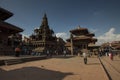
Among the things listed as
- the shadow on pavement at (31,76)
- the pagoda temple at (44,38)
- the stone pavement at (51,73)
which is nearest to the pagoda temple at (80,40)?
the pagoda temple at (44,38)

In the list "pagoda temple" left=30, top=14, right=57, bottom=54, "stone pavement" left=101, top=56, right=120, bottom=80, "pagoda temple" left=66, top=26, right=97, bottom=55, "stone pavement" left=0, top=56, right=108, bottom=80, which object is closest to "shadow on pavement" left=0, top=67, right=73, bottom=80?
"stone pavement" left=0, top=56, right=108, bottom=80

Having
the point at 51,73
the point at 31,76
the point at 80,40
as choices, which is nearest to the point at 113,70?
the point at 51,73

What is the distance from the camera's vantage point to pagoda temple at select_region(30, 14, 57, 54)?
6006 cm

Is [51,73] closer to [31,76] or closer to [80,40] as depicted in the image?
[31,76]

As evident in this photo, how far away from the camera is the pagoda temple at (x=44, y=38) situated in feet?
197

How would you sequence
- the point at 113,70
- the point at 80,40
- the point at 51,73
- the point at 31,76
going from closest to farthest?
the point at 31,76 < the point at 51,73 < the point at 113,70 < the point at 80,40

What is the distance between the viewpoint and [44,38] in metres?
62.2

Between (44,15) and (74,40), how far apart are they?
74.8 ft

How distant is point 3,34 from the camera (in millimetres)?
25594

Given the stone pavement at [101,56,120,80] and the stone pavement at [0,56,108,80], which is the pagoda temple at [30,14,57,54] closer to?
the stone pavement at [101,56,120,80]

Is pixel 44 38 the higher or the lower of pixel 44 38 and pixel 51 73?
the higher

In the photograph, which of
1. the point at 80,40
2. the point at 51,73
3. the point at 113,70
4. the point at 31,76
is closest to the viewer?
the point at 31,76

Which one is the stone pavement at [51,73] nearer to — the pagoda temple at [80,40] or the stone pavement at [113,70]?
the stone pavement at [113,70]

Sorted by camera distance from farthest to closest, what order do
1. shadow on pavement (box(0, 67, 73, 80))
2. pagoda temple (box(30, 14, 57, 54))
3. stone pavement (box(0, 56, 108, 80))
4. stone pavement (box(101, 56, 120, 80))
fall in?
pagoda temple (box(30, 14, 57, 54)), stone pavement (box(101, 56, 120, 80)), stone pavement (box(0, 56, 108, 80)), shadow on pavement (box(0, 67, 73, 80))
